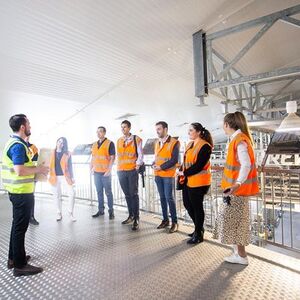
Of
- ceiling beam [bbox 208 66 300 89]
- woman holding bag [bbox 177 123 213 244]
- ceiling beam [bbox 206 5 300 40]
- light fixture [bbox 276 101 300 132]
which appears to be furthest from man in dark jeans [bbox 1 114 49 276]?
light fixture [bbox 276 101 300 132]

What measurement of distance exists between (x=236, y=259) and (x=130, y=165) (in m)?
1.89

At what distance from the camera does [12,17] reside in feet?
9.82

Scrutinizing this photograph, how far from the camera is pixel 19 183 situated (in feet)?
7.80

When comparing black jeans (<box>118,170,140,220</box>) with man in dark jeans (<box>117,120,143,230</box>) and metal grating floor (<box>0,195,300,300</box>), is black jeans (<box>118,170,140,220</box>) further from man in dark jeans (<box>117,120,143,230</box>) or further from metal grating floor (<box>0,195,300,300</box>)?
metal grating floor (<box>0,195,300,300</box>)

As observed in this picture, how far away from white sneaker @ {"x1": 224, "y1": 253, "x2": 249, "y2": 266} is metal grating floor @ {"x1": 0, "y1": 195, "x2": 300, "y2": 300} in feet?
0.19

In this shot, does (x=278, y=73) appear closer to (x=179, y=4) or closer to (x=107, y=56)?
(x=179, y=4)

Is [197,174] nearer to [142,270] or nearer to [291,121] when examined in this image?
[142,270]

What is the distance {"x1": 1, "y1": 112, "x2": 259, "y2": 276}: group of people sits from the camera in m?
2.36

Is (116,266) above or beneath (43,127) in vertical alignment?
beneath

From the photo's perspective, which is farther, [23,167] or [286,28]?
[286,28]

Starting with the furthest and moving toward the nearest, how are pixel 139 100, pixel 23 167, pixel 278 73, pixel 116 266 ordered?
pixel 139 100
pixel 278 73
pixel 116 266
pixel 23 167

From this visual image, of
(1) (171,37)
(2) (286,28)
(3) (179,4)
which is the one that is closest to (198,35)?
(1) (171,37)

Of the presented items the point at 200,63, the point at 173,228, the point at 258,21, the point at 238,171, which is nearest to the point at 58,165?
the point at 173,228

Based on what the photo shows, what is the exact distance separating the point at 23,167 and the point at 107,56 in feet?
8.71
